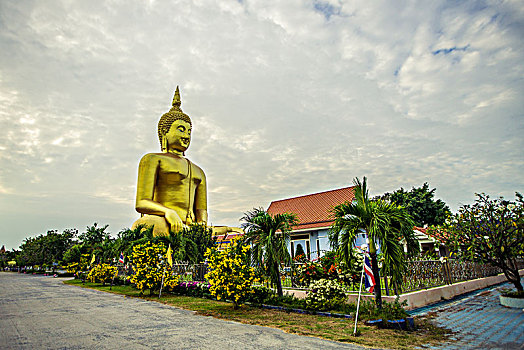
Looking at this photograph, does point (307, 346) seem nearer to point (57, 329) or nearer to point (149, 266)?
point (57, 329)

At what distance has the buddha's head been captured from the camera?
25214 millimetres

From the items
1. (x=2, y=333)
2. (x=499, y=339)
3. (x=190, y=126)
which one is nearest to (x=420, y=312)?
(x=499, y=339)

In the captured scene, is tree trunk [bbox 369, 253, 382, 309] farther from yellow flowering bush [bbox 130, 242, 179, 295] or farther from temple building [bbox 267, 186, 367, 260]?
temple building [bbox 267, 186, 367, 260]

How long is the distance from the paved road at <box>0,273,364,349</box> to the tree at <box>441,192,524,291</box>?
6.75 metres

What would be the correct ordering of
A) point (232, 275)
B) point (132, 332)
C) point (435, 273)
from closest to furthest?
point (132, 332) < point (232, 275) < point (435, 273)

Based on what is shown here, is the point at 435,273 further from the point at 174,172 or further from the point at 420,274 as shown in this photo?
the point at 174,172

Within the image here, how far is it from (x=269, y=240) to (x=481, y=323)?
230 inches

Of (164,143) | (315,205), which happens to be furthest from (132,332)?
(164,143)

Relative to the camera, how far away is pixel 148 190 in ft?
74.4

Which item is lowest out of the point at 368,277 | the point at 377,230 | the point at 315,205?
the point at 368,277

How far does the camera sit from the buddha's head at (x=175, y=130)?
25214mm

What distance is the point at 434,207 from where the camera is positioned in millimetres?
34562

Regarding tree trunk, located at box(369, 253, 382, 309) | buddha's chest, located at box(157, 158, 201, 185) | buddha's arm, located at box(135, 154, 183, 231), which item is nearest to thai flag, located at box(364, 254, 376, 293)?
tree trunk, located at box(369, 253, 382, 309)

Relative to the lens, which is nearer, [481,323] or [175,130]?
[481,323]
